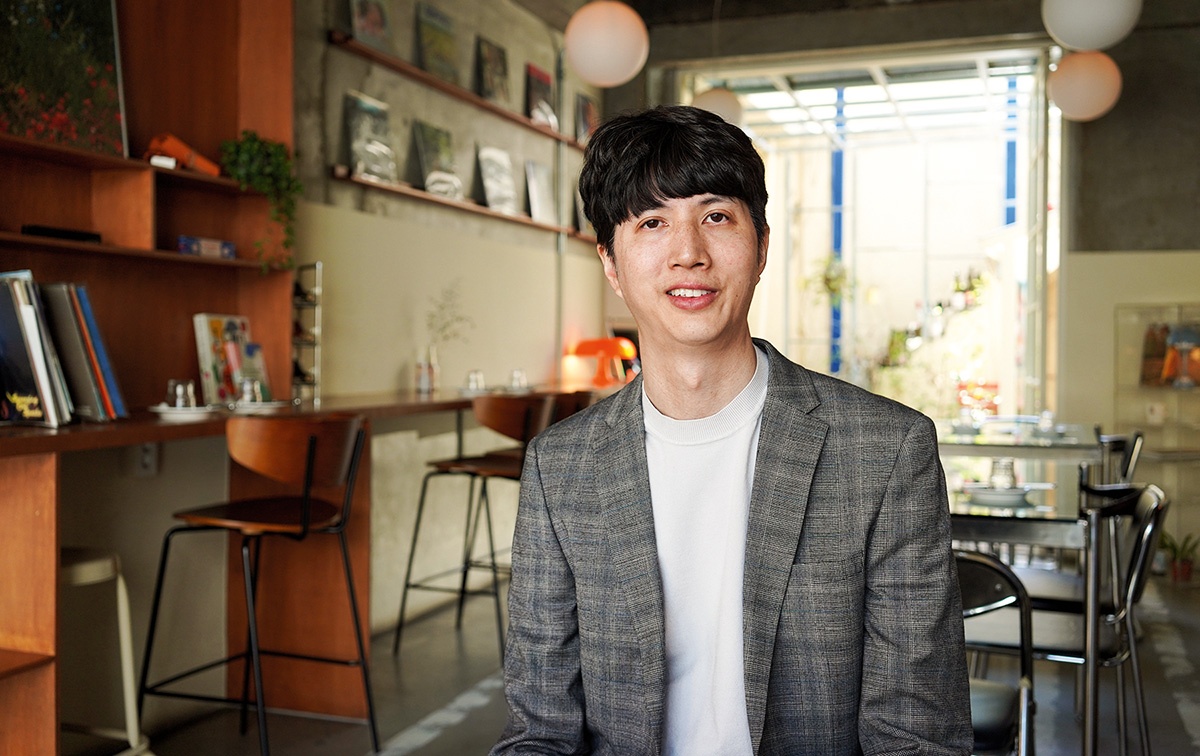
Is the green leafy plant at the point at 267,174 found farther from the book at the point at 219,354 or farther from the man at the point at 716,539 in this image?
the man at the point at 716,539

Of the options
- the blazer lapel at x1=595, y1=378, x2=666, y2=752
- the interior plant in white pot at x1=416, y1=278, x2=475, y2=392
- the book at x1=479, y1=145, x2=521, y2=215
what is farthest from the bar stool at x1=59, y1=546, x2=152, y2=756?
the book at x1=479, y1=145, x2=521, y2=215

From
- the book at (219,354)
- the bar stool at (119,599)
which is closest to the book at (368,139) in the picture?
the book at (219,354)

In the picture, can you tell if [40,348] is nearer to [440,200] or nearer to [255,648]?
[255,648]

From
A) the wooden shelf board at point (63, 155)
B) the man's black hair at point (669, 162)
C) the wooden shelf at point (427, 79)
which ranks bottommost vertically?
the man's black hair at point (669, 162)

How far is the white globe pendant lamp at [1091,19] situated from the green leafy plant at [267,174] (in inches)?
127

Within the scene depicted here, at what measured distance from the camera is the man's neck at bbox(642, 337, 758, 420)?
140 centimetres

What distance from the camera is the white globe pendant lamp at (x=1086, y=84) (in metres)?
5.84

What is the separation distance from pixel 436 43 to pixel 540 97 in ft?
4.20

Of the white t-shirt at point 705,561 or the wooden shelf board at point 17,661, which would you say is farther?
the wooden shelf board at point 17,661

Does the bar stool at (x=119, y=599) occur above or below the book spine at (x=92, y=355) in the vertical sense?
below

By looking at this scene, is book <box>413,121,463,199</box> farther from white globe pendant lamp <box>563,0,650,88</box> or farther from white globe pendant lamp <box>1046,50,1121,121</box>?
white globe pendant lamp <box>1046,50,1121,121</box>

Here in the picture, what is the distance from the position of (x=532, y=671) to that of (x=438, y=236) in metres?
4.23

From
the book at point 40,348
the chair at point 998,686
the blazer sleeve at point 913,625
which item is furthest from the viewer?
the book at point 40,348

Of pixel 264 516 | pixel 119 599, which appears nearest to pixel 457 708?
pixel 264 516
